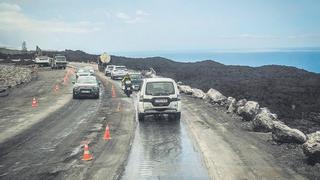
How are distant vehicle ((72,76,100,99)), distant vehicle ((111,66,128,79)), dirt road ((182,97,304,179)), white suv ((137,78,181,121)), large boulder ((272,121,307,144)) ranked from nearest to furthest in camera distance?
1. dirt road ((182,97,304,179))
2. large boulder ((272,121,307,144))
3. white suv ((137,78,181,121))
4. distant vehicle ((72,76,100,99))
5. distant vehicle ((111,66,128,79))

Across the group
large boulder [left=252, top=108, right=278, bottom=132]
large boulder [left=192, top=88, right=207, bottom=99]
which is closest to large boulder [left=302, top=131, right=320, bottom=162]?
large boulder [left=252, top=108, right=278, bottom=132]

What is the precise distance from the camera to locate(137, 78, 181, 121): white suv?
68.6 ft

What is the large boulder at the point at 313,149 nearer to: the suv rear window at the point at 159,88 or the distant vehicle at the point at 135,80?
the suv rear window at the point at 159,88

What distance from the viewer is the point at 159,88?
21.2m

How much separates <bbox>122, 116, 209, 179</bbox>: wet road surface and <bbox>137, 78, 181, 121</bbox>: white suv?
3.76 feet

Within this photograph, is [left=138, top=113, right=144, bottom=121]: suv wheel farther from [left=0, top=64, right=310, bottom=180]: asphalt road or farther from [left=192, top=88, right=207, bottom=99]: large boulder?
[left=192, top=88, right=207, bottom=99]: large boulder

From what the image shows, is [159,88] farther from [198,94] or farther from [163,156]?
[198,94]

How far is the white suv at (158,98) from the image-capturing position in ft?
68.6

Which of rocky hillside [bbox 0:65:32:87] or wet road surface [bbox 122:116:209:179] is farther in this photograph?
rocky hillside [bbox 0:65:32:87]

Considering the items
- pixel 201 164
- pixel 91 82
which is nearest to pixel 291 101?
pixel 91 82

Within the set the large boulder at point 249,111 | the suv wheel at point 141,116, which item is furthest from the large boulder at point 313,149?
the suv wheel at point 141,116

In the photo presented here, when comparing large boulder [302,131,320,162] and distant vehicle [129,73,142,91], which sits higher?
large boulder [302,131,320,162]

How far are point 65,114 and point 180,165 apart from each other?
47.2ft

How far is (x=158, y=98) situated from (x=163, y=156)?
→ 745cm
